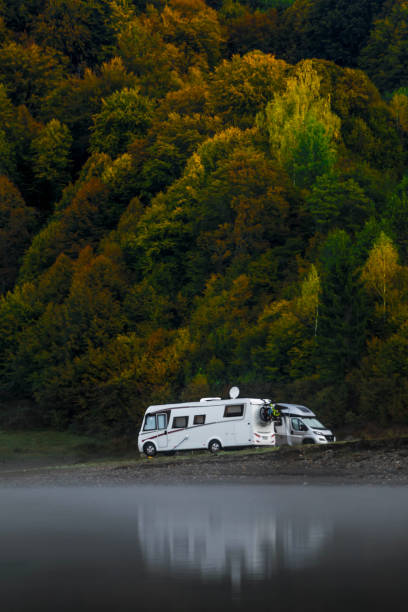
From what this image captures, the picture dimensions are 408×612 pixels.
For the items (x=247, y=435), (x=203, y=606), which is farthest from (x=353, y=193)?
(x=203, y=606)

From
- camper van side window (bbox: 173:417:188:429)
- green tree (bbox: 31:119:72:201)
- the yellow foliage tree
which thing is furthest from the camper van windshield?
green tree (bbox: 31:119:72:201)

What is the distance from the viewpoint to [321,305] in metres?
71.9

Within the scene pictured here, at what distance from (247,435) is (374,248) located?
29.4 m

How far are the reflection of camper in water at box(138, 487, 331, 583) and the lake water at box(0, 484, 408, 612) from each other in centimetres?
3

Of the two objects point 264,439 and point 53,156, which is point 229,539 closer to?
point 264,439

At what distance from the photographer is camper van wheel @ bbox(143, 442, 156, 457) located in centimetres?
5572

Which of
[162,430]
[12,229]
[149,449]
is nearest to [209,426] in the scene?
[162,430]

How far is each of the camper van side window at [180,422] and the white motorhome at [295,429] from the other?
5.28 meters

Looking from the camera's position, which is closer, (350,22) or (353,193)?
(353,193)

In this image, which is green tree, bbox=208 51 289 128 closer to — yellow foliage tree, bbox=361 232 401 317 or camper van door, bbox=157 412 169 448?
yellow foliage tree, bbox=361 232 401 317

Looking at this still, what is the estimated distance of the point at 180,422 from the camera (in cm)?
5384

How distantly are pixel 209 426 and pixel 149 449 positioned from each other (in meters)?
5.38

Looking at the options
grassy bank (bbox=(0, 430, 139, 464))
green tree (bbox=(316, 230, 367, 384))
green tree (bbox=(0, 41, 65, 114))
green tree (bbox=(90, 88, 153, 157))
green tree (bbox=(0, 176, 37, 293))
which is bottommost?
grassy bank (bbox=(0, 430, 139, 464))

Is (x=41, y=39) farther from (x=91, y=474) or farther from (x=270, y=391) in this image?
(x=91, y=474)
